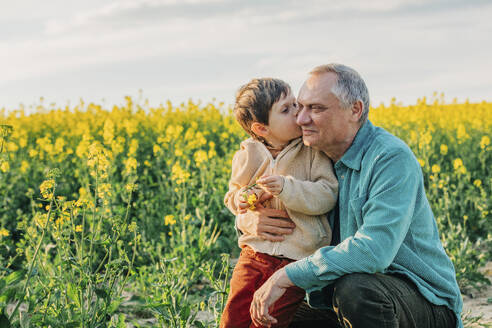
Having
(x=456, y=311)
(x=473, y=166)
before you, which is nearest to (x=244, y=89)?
(x=456, y=311)

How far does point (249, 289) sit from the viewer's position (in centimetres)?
261

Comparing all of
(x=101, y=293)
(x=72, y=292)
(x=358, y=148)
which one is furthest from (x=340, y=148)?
(x=72, y=292)

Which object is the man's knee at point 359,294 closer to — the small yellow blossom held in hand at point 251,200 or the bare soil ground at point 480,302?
the small yellow blossom held in hand at point 251,200

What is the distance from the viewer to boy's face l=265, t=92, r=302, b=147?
2.60m

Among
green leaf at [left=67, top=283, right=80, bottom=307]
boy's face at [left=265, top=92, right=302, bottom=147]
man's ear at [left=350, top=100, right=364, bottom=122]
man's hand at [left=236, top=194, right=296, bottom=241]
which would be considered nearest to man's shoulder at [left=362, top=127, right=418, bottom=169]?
man's ear at [left=350, top=100, right=364, bottom=122]

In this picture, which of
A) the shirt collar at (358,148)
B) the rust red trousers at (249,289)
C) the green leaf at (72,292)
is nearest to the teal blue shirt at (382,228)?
the shirt collar at (358,148)

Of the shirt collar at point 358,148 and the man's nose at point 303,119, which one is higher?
the man's nose at point 303,119

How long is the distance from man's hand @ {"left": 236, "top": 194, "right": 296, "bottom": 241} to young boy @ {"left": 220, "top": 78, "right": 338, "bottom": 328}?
0.03m

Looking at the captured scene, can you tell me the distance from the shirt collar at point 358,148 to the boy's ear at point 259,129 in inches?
14.5

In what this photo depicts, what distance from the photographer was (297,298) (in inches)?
101

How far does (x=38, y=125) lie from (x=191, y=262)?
582 centimetres

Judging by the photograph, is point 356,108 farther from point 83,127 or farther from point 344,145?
point 83,127

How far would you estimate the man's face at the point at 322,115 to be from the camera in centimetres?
246

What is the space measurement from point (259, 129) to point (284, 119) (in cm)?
13
